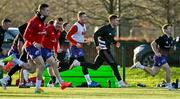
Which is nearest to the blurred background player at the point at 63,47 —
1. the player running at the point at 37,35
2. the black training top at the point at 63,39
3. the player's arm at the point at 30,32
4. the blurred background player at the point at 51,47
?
the black training top at the point at 63,39

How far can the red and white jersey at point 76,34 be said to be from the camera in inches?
931

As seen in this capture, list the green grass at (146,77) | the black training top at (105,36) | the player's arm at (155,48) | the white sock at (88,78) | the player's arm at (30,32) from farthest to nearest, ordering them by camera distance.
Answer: the green grass at (146,77), the white sock at (88,78), the black training top at (105,36), the player's arm at (155,48), the player's arm at (30,32)

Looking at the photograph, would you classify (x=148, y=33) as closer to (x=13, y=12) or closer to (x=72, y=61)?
(x=13, y=12)

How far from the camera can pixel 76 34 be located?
2375 centimetres

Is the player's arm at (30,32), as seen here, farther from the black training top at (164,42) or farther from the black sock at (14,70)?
the black training top at (164,42)

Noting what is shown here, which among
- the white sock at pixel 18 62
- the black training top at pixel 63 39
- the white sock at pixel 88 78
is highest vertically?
the black training top at pixel 63 39

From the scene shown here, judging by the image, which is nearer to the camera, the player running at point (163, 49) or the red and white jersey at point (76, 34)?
the player running at point (163, 49)

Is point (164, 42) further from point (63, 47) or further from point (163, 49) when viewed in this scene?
point (63, 47)

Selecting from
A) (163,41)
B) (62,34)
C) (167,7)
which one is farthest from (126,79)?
(167,7)

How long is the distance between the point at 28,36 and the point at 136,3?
26.7 meters

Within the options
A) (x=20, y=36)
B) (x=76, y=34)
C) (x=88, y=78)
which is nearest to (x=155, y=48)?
(x=88, y=78)

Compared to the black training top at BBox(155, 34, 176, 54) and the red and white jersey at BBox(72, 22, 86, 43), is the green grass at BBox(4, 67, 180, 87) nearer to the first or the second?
the red and white jersey at BBox(72, 22, 86, 43)

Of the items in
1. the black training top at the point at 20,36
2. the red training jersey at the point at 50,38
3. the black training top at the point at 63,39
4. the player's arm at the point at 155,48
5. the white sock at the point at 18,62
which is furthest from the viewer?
the black training top at the point at 63,39

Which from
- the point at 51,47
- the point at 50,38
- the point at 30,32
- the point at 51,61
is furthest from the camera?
the point at 50,38
